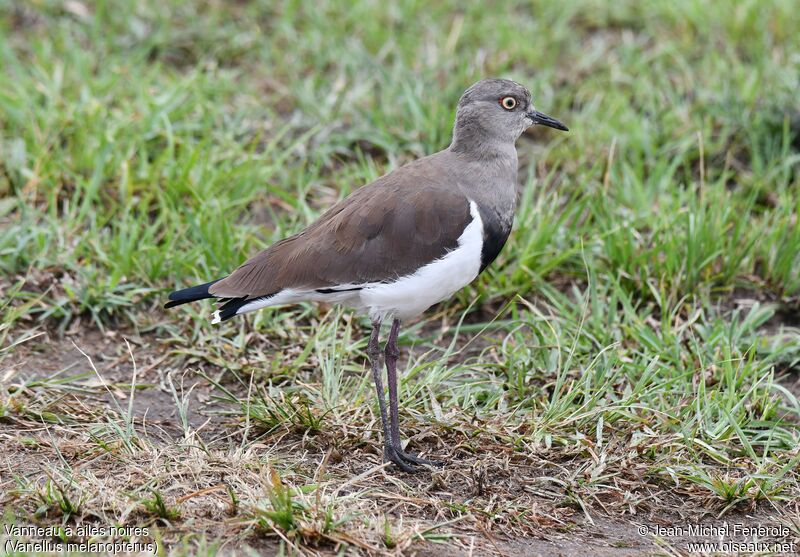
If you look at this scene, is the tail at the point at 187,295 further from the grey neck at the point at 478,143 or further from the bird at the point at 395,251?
the grey neck at the point at 478,143

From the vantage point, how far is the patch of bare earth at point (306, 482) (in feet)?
11.7

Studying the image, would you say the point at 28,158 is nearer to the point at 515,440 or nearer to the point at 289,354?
the point at 289,354

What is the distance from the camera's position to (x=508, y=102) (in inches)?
181

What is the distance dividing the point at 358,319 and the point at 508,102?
1350 millimetres

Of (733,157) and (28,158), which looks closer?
(28,158)

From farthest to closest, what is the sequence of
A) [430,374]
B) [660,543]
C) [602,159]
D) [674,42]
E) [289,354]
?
[674,42]
[602,159]
[289,354]
[430,374]
[660,543]

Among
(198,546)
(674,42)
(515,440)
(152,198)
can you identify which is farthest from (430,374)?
(674,42)

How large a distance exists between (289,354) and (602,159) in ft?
7.65

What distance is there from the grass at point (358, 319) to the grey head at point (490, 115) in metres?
0.86

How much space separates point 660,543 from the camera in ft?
12.4

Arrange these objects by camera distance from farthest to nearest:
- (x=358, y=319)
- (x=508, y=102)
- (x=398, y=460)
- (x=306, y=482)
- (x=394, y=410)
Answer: (x=358, y=319), (x=508, y=102), (x=394, y=410), (x=398, y=460), (x=306, y=482)

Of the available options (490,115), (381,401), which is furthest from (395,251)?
(490,115)

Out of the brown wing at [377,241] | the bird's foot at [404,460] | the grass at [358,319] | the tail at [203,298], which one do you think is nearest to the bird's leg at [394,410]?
the bird's foot at [404,460]

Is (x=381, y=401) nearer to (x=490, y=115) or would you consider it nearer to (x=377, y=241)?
(x=377, y=241)
